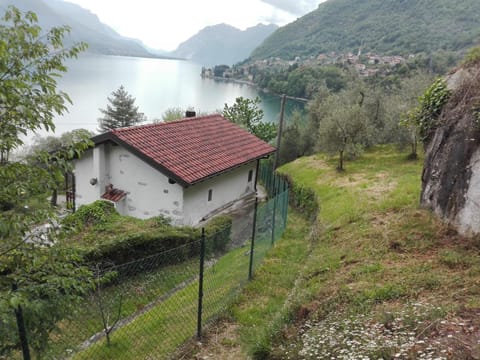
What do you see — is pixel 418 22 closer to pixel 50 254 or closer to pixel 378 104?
pixel 378 104

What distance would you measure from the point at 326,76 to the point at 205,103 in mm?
29116

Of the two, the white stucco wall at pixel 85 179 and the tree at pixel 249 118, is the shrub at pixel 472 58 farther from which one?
the tree at pixel 249 118

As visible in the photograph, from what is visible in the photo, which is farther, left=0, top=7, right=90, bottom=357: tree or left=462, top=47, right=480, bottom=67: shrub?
left=462, top=47, right=480, bottom=67: shrub

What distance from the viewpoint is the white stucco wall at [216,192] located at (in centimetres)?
1517

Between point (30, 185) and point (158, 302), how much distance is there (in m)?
5.52

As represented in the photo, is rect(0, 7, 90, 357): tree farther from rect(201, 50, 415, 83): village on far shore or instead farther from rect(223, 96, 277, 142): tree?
rect(201, 50, 415, 83): village on far shore

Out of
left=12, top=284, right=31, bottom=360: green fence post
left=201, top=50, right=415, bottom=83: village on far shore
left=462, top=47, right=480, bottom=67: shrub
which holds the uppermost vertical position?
left=201, top=50, right=415, bottom=83: village on far shore

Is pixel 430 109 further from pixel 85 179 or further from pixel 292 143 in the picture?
pixel 292 143

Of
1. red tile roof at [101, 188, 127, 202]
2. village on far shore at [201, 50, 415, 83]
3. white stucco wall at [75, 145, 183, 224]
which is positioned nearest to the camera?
white stucco wall at [75, 145, 183, 224]

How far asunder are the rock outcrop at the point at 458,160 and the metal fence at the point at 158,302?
174 inches

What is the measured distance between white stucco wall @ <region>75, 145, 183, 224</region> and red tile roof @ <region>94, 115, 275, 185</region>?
22.7 inches

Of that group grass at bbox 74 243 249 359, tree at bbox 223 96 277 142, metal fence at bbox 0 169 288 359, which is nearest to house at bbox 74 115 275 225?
metal fence at bbox 0 169 288 359

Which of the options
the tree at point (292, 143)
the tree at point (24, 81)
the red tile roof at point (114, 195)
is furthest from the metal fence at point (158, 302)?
the tree at point (292, 143)

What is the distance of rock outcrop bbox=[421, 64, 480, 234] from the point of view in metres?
7.94
